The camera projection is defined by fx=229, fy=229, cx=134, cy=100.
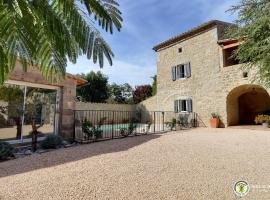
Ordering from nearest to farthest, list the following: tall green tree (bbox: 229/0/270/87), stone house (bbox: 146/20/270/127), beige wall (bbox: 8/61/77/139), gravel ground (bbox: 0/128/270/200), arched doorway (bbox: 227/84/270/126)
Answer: gravel ground (bbox: 0/128/270/200) → tall green tree (bbox: 229/0/270/87) → beige wall (bbox: 8/61/77/139) → stone house (bbox: 146/20/270/127) → arched doorway (bbox: 227/84/270/126)

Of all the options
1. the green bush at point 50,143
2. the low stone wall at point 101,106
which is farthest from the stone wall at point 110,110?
the green bush at point 50,143

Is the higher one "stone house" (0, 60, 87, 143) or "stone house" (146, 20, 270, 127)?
"stone house" (146, 20, 270, 127)

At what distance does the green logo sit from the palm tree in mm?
3642

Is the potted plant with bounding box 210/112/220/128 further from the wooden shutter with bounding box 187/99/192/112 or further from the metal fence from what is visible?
the wooden shutter with bounding box 187/99/192/112

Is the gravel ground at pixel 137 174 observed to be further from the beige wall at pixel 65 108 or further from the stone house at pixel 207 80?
the stone house at pixel 207 80

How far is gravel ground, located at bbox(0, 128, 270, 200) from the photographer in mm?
4094

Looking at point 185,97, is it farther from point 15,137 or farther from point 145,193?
point 145,193

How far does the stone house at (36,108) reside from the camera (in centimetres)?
841

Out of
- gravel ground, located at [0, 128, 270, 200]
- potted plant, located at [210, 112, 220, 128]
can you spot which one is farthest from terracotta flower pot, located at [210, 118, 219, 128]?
gravel ground, located at [0, 128, 270, 200]

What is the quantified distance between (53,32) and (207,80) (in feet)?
55.0

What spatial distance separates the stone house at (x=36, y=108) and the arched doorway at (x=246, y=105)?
1125 cm

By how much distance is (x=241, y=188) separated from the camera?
14.4 feet

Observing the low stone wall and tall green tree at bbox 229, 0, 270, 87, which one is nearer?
tall green tree at bbox 229, 0, 270, 87

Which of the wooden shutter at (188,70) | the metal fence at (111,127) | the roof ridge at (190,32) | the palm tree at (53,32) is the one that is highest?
the roof ridge at (190,32)
